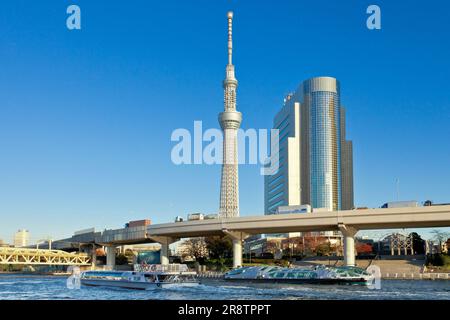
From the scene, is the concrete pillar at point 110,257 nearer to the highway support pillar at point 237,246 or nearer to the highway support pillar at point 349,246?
the highway support pillar at point 237,246

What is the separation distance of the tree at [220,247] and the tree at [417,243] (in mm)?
49149

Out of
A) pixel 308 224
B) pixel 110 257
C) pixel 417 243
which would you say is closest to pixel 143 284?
pixel 308 224

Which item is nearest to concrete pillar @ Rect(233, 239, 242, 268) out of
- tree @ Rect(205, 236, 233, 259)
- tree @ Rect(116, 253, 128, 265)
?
tree @ Rect(205, 236, 233, 259)

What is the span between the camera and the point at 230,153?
182625mm

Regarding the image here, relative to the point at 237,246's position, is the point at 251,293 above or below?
below

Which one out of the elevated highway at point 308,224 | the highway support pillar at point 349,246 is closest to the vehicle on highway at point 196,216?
the elevated highway at point 308,224

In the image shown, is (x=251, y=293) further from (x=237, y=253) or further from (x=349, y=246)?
(x=237, y=253)

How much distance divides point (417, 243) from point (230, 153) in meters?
64.4

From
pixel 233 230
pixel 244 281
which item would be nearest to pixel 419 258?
pixel 233 230

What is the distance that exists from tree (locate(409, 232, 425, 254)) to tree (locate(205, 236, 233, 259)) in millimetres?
49149

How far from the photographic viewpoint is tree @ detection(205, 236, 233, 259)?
458 feet

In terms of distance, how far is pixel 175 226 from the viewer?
4685 inches
